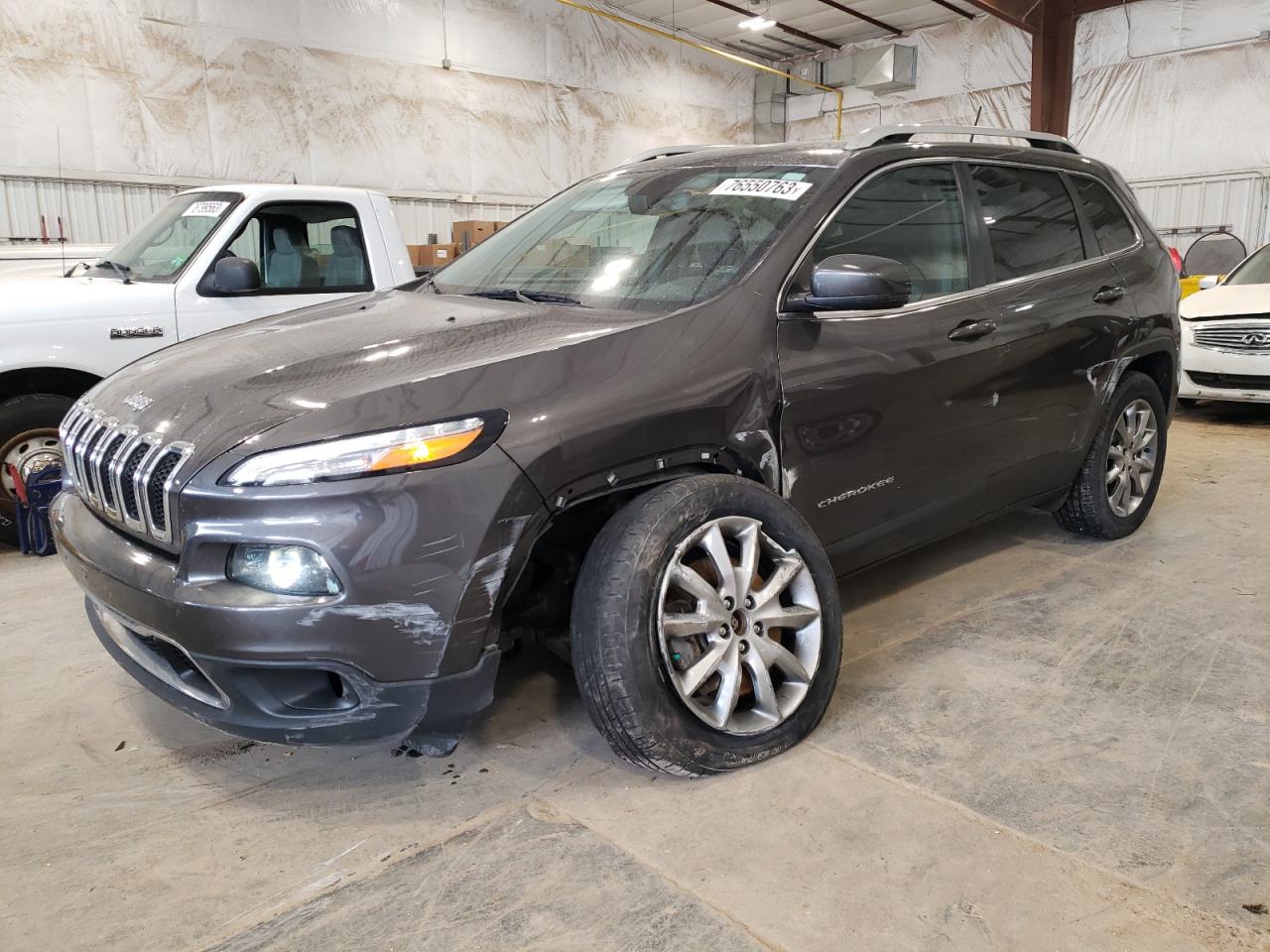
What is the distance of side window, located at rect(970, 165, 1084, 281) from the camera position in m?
3.17

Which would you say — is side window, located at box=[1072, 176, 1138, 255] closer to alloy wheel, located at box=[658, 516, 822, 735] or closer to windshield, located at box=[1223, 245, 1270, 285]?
alloy wheel, located at box=[658, 516, 822, 735]

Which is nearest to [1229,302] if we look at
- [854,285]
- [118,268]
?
[854,285]

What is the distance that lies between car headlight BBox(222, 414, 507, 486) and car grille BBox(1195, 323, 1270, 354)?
706 cm

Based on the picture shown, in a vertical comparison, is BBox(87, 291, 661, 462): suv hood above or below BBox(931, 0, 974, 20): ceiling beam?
below

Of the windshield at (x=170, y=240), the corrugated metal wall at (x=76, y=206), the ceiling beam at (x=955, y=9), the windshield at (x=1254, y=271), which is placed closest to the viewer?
the windshield at (x=170, y=240)

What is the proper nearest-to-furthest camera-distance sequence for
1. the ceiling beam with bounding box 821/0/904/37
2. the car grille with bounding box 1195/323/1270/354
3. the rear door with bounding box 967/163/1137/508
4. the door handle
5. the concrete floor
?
the concrete floor
the rear door with bounding box 967/163/1137/508
the door handle
the car grille with bounding box 1195/323/1270/354
the ceiling beam with bounding box 821/0/904/37

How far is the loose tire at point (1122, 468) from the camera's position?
12.5ft

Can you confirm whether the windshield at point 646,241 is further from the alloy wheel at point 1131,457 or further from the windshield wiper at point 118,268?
the windshield wiper at point 118,268

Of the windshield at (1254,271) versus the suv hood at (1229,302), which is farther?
the windshield at (1254,271)

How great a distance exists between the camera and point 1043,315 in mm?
3281

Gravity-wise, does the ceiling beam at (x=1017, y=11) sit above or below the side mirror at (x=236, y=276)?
above

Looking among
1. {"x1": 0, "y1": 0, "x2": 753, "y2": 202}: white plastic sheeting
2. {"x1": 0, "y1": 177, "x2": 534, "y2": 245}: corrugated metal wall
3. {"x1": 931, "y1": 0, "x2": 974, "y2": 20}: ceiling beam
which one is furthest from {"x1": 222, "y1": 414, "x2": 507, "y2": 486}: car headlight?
{"x1": 931, "y1": 0, "x2": 974, "y2": 20}: ceiling beam

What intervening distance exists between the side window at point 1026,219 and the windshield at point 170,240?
3553 mm

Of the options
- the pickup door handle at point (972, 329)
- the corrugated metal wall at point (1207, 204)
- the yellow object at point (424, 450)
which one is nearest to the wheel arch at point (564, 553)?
the yellow object at point (424, 450)
